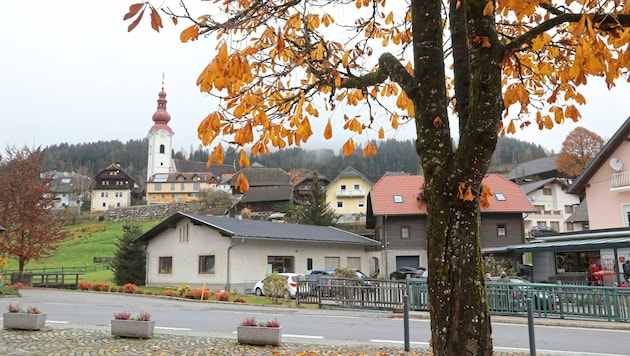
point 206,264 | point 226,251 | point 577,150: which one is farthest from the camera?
point 577,150

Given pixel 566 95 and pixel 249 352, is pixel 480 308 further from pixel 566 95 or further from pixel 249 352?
pixel 249 352

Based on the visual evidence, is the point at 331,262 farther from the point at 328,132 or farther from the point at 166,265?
the point at 328,132

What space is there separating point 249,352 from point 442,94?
6.29 metres

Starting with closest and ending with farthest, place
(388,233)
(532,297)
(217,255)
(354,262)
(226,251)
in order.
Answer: (532,297), (226,251), (217,255), (354,262), (388,233)

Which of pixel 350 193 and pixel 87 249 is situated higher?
pixel 350 193

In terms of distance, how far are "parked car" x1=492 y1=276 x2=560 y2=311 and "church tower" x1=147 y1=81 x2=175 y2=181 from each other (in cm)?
11402

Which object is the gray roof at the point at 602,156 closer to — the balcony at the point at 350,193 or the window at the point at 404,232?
the window at the point at 404,232

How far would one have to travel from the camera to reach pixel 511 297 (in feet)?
59.3

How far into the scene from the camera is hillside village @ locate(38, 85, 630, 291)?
28.8m

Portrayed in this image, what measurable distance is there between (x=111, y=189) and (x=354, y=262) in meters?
82.4

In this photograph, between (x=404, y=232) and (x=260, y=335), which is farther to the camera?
(x=404, y=232)

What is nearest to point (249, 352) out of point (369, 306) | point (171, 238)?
point (369, 306)

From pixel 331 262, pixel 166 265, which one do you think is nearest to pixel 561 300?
pixel 331 262

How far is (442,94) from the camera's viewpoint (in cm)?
543
